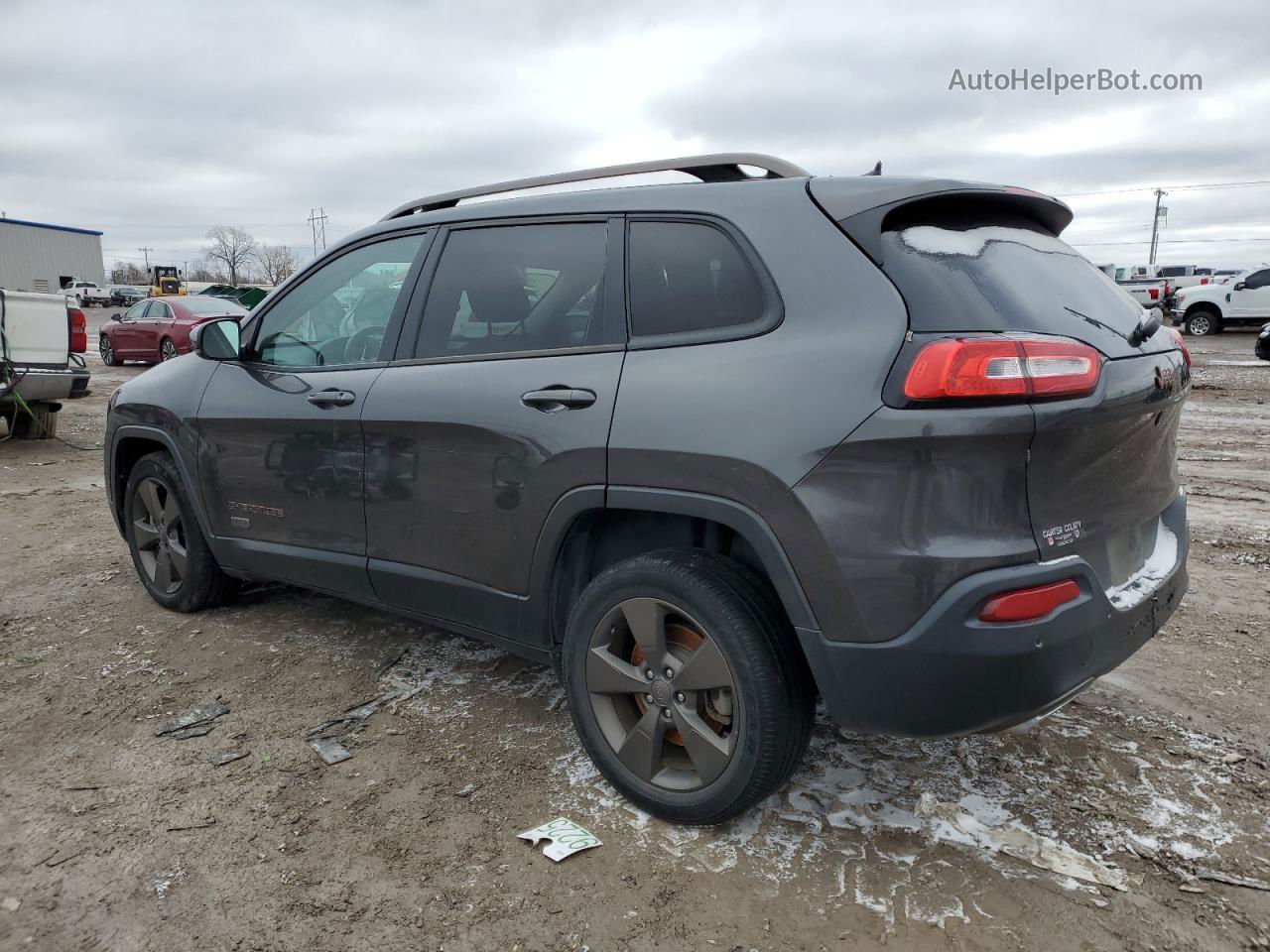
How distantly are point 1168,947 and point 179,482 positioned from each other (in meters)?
4.04

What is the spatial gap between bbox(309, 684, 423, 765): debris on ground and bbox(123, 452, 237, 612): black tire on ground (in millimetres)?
1319

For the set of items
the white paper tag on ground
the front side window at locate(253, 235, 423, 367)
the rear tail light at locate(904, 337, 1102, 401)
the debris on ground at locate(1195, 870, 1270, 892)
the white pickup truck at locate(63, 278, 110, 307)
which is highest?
the white pickup truck at locate(63, 278, 110, 307)

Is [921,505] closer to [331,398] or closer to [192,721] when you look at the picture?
[331,398]

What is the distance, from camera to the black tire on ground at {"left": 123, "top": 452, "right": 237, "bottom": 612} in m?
4.24

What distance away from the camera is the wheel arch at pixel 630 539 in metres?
2.28

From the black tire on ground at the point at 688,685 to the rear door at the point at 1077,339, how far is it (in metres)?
0.72

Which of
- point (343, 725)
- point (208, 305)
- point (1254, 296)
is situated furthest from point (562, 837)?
point (1254, 296)

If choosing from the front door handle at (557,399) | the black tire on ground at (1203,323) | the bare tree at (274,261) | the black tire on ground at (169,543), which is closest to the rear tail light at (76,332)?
the black tire on ground at (169,543)

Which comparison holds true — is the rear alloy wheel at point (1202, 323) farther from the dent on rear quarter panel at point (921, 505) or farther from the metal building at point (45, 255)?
the metal building at point (45, 255)

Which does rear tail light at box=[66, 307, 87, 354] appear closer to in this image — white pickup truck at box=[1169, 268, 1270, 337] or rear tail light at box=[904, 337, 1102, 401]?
rear tail light at box=[904, 337, 1102, 401]

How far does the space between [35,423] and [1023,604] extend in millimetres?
10996

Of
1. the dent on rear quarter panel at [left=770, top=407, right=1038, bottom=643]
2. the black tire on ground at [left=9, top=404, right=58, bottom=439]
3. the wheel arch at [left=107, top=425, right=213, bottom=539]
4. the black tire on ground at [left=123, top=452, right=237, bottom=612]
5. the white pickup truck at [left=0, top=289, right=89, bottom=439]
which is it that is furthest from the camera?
the black tire on ground at [left=9, top=404, right=58, bottom=439]

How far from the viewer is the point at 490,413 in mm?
2869

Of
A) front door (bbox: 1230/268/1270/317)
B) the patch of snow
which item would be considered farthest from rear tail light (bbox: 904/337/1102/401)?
front door (bbox: 1230/268/1270/317)
